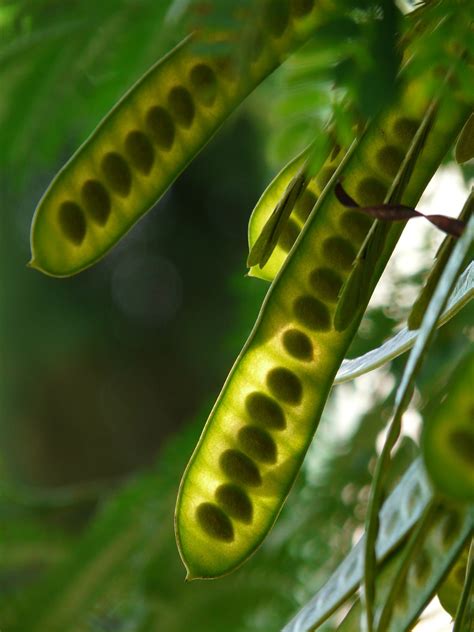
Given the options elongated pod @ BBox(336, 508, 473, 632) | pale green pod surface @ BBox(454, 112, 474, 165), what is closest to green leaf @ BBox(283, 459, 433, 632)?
elongated pod @ BBox(336, 508, 473, 632)

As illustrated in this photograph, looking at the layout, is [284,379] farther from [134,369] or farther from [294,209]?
[134,369]

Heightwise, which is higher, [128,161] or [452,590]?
[128,161]

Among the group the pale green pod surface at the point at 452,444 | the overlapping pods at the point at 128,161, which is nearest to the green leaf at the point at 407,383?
the pale green pod surface at the point at 452,444

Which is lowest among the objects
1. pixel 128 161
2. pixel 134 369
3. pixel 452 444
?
pixel 452 444

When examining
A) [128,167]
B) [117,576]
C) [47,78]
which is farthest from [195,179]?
[128,167]

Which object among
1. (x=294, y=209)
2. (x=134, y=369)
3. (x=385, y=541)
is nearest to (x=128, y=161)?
(x=294, y=209)

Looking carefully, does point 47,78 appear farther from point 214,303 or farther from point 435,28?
point 214,303

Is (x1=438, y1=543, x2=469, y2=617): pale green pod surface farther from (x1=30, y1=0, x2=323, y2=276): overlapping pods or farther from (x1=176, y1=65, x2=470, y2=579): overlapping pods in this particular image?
(x1=30, y1=0, x2=323, y2=276): overlapping pods

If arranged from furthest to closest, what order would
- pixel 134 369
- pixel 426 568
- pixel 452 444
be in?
pixel 134 369, pixel 426 568, pixel 452 444

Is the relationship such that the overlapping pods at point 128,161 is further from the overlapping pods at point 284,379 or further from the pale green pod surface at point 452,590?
the pale green pod surface at point 452,590
